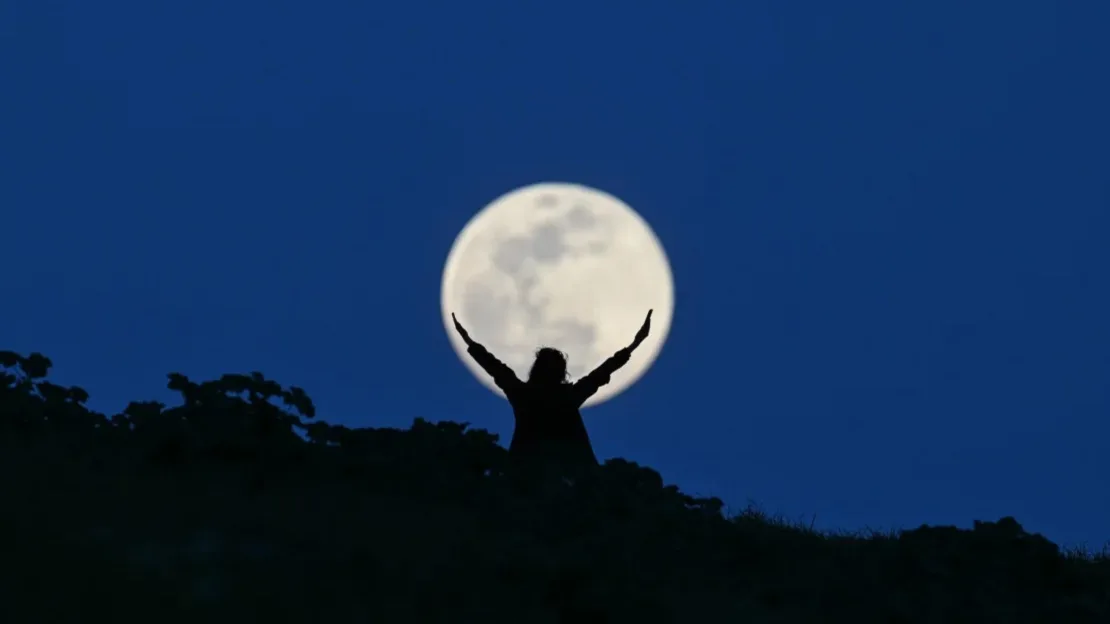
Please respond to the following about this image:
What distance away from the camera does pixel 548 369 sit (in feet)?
40.8

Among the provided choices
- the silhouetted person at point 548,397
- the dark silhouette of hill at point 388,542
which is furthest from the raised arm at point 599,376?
the dark silhouette of hill at point 388,542

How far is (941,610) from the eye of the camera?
837 cm

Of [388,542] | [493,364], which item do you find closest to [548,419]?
[493,364]

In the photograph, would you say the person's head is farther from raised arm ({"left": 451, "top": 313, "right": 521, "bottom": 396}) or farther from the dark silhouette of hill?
the dark silhouette of hill

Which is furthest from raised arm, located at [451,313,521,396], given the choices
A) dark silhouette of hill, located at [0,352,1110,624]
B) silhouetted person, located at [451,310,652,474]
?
dark silhouette of hill, located at [0,352,1110,624]

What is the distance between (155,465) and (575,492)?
3041 millimetres

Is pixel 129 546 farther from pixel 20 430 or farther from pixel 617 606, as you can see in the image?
pixel 20 430

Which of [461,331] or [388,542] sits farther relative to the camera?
[461,331]

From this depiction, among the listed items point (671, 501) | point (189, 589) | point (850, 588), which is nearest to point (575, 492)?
point (671, 501)

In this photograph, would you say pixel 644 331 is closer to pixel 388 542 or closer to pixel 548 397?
pixel 548 397

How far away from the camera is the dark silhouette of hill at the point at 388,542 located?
6133mm

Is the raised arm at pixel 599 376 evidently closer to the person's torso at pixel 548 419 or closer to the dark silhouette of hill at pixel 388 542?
the person's torso at pixel 548 419

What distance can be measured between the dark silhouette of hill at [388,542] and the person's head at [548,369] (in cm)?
174

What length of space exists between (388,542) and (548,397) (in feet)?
16.1
